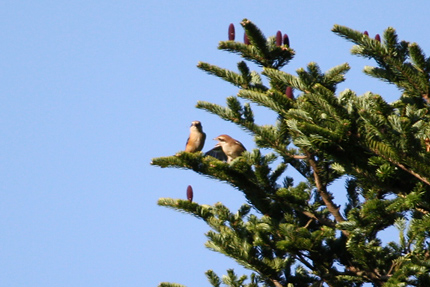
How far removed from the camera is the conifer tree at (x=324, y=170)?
17.9 feet

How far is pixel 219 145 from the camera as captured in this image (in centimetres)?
928

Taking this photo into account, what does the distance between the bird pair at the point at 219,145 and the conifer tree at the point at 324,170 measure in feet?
4.49

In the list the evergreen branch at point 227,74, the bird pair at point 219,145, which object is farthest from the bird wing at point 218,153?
the evergreen branch at point 227,74

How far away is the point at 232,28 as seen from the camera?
7.81 m

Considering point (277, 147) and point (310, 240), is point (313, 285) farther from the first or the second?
point (277, 147)

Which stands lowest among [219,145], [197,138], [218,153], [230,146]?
[230,146]

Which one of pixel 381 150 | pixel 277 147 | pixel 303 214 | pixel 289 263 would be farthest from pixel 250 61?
pixel 381 150

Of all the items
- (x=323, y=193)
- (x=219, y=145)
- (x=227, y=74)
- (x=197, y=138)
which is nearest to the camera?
(x=323, y=193)

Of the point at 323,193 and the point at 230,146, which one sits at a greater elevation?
the point at 230,146

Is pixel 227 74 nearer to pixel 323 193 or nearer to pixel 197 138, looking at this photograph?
pixel 323 193

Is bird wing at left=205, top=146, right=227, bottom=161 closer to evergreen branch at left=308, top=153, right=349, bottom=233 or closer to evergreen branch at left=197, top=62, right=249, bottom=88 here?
evergreen branch at left=197, top=62, right=249, bottom=88

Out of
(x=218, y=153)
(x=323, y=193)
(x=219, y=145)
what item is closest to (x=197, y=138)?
(x=218, y=153)

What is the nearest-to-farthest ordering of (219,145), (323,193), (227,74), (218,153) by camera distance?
(323,193) → (227,74) → (219,145) → (218,153)

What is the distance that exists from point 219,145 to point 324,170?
2.41 metres
